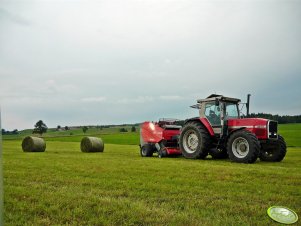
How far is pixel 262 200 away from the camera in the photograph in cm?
533

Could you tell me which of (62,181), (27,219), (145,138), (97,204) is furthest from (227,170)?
(145,138)

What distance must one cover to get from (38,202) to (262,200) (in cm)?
302

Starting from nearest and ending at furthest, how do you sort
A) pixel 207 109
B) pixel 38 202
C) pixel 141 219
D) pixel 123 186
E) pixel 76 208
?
pixel 141 219 < pixel 76 208 < pixel 38 202 < pixel 123 186 < pixel 207 109

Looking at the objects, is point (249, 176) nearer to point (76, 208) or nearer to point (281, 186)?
point (281, 186)

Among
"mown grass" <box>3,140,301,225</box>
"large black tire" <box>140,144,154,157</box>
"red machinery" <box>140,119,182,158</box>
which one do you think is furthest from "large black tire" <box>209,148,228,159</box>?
"mown grass" <box>3,140,301,225</box>

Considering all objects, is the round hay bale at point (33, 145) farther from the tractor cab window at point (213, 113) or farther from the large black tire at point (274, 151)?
the large black tire at point (274, 151)

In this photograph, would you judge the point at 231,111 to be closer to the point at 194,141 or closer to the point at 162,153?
the point at 194,141

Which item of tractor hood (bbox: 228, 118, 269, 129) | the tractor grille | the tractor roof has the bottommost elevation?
the tractor grille

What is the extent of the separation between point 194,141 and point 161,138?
1.69m

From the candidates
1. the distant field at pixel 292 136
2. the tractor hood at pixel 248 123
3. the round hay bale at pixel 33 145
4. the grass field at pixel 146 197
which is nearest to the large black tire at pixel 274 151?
the tractor hood at pixel 248 123

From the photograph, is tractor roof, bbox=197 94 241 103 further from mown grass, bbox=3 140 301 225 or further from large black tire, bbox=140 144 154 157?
mown grass, bbox=3 140 301 225

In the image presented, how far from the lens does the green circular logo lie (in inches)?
169

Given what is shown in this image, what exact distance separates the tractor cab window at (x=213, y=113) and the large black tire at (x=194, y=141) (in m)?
0.38

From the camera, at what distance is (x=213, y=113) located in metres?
13.1
